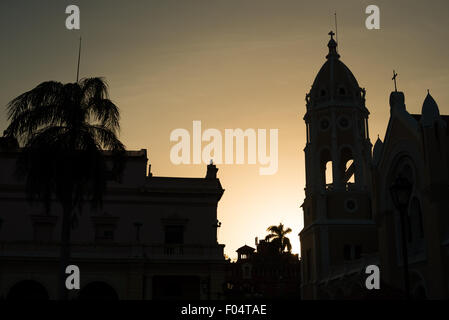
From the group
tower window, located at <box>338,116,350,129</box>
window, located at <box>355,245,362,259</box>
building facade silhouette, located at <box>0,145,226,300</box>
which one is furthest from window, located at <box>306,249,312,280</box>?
building facade silhouette, located at <box>0,145,226,300</box>

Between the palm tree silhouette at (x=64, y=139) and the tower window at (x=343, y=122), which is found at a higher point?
the tower window at (x=343, y=122)

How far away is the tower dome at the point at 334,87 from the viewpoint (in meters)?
50.5

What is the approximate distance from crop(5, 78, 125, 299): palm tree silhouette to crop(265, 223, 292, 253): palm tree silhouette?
56.6m

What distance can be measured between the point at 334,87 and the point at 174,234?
64.6 ft

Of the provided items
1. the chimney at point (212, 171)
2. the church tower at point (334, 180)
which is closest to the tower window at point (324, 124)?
the church tower at point (334, 180)

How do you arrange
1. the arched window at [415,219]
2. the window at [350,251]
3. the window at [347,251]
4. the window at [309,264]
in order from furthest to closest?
the window at [309,264]
the window at [347,251]
the window at [350,251]
the arched window at [415,219]

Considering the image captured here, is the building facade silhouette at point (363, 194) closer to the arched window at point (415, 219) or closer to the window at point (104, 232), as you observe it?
the arched window at point (415, 219)

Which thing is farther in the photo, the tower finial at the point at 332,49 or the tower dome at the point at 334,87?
the tower finial at the point at 332,49

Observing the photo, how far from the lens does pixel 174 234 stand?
1625 inches

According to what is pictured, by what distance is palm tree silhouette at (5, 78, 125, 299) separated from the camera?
26.3m

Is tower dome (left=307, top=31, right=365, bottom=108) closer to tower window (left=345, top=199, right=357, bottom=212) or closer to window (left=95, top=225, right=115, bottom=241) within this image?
tower window (left=345, top=199, right=357, bottom=212)

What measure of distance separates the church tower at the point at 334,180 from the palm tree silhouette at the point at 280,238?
1143 inches

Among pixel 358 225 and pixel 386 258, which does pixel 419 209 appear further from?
pixel 358 225

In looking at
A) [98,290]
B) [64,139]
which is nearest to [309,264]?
[98,290]
